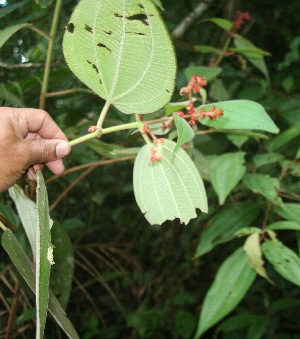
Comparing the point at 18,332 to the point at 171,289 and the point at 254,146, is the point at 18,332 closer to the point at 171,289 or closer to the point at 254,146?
the point at 171,289

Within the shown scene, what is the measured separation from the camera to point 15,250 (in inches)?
22.4

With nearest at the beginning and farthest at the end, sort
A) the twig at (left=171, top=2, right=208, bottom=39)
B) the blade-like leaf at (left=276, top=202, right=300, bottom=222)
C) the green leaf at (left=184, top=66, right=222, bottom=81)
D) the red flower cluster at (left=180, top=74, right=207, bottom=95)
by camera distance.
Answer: the red flower cluster at (left=180, top=74, right=207, bottom=95) < the blade-like leaf at (left=276, top=202, right=300, bottom=222) < the green leaf at (left=184, top=66, right=222, bottom=81) < the twig at (left=171, top=2, right=208, bottom=39)

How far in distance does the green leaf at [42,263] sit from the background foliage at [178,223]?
0.31 m

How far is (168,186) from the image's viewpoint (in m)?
0.64

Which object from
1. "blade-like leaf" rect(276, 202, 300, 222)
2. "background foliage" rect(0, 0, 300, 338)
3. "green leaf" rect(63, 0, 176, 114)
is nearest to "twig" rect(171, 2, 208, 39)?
"background foliage" rect(0, 0, 300, 338)

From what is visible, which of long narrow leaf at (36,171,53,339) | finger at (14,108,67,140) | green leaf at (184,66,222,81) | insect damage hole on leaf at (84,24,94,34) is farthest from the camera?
green leaf at (184,66,222,81)

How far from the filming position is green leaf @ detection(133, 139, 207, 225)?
2.09 feet

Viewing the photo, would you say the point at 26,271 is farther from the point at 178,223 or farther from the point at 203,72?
the point at 178,223

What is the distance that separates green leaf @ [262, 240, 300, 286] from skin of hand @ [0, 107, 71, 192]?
1.41 feet

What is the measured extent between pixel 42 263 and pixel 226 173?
469 millimetres

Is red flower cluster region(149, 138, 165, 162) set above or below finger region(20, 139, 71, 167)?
below

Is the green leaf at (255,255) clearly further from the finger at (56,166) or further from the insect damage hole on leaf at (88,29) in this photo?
the insect damage hole on leaf at (88,29)

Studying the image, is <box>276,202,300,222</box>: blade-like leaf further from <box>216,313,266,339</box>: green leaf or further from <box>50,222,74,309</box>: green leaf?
<box>216,313,266,339</box>: green leaf

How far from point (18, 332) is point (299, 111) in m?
0.85
